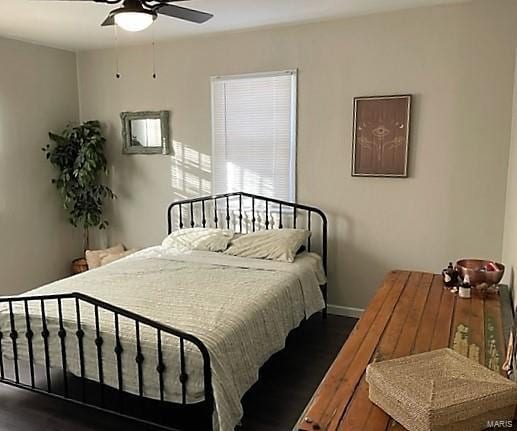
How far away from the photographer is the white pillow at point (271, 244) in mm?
3746

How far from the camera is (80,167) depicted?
4.76 metres

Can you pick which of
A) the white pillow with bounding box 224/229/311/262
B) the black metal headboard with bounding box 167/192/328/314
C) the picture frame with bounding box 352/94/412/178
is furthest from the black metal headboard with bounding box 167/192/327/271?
the picture frame with bounding box 352/94/412/178

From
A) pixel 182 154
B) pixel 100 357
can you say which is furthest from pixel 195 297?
pixel 182 154

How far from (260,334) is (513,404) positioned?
5.24ft

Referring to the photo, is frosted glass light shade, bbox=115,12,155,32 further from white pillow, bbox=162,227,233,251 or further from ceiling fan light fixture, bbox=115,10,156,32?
white pillow, bbox=162,227,233,251

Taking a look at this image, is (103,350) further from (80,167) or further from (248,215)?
(80,167)

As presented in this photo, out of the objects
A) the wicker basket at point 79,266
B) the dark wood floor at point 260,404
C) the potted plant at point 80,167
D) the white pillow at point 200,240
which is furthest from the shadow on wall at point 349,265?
the wicker basket at point 79,266

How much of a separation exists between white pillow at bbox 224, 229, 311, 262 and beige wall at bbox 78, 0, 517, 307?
445 mm

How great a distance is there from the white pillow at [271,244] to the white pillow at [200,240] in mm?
97

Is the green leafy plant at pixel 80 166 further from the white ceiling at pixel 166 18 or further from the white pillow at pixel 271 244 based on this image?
the white pillow at pixel 271 244

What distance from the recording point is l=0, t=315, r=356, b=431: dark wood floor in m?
2.62

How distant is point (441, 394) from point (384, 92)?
115 inches

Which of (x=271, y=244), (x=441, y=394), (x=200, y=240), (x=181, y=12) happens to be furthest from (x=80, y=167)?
(x=441, y=394)

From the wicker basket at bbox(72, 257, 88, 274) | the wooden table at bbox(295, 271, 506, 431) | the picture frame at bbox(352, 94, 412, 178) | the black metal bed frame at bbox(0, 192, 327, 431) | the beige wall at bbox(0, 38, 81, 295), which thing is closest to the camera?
the wooden table at bbox(295, 271, 506, 431)
